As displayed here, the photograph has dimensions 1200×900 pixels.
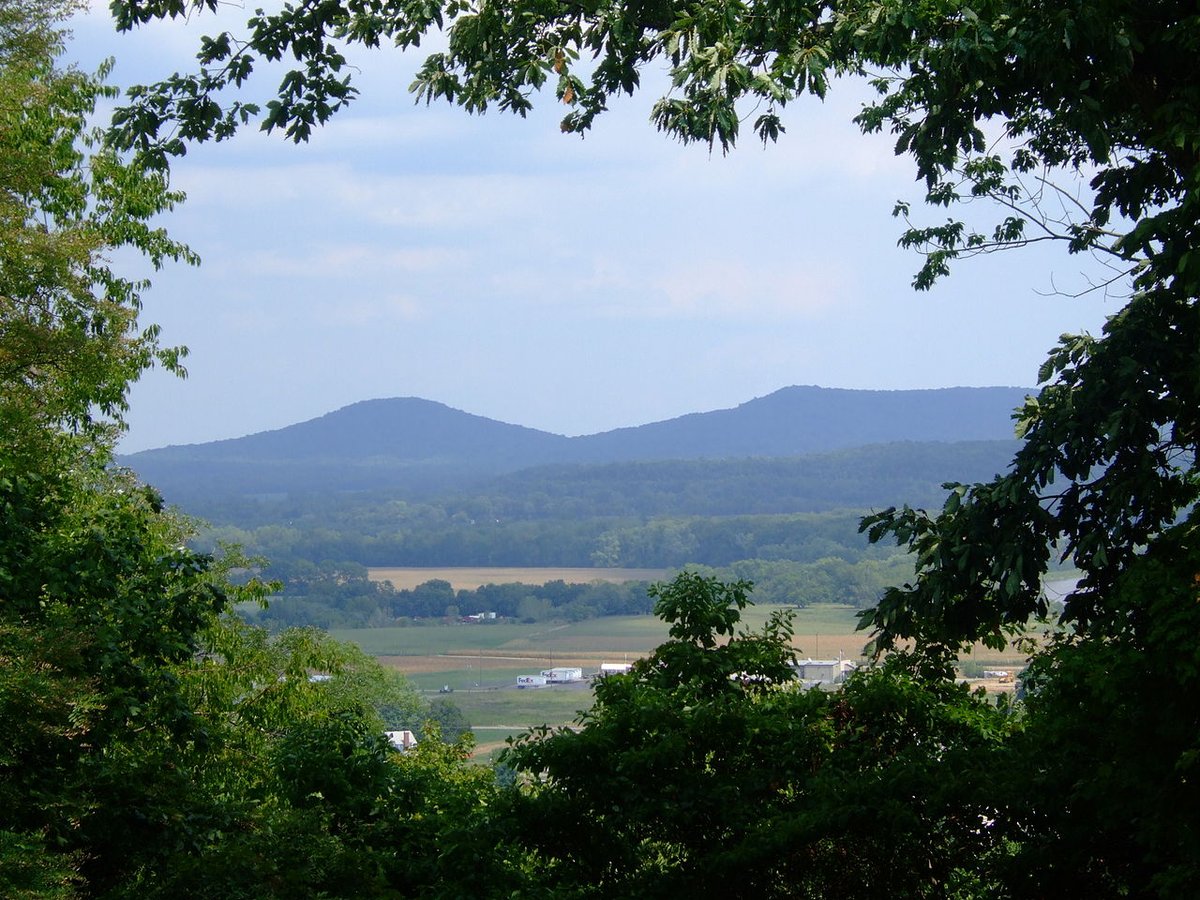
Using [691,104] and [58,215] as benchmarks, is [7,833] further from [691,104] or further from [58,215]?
[58,215]

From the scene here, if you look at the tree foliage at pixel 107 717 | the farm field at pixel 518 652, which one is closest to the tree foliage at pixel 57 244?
the tree foliage at pixel 107 717

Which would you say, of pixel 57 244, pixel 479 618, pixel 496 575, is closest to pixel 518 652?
pixel 479 618

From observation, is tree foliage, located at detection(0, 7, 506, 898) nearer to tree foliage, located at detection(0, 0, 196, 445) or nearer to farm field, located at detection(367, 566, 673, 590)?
tree foliage, located at detection(0, 0, 196, 445)

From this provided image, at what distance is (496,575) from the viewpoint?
124125 mm

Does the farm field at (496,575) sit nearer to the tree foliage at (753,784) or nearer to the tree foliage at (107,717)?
the tree foliage at (107,717)

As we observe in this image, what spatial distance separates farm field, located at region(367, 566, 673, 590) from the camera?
11394 cm

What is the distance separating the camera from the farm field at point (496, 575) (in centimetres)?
11394

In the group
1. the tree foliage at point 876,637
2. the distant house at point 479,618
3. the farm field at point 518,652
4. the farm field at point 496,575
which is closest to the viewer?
the tree foliage at point 876,637

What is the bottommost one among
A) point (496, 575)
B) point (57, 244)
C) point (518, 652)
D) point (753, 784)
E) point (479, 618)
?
point (518, 652)

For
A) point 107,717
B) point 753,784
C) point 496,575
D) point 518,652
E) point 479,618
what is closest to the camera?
point 753,784

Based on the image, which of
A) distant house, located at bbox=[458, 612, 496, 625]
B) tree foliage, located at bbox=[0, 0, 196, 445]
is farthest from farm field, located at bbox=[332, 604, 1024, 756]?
tree foliage, located at bbox=[0, 0, 196, 445]

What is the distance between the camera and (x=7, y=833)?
6.05 metres

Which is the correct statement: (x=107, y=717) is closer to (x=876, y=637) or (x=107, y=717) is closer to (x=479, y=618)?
(x=876, y=637)

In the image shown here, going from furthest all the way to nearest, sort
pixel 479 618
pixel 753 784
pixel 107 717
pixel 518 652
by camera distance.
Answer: pixel 479 618, pixel 518 652, pixel 107 717, pixel 753 784
